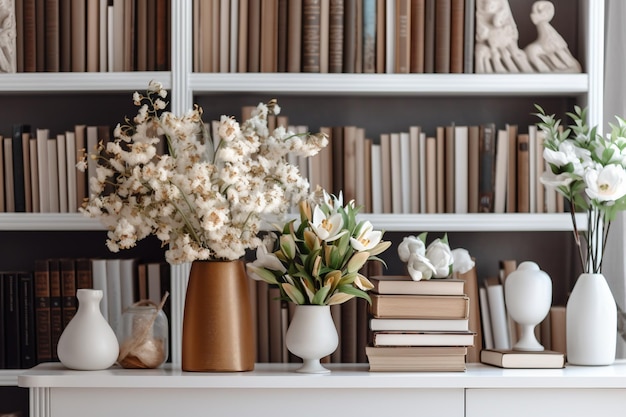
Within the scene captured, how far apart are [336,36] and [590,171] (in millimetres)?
690

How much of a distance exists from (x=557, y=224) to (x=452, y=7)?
0.59 m

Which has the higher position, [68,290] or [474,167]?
[474,167]

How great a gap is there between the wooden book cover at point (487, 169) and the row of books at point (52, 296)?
2.71ft

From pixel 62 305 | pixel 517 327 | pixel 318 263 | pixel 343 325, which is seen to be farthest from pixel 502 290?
pixel 62 305

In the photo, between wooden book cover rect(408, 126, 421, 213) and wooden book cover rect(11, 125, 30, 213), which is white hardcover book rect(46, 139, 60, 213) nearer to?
wooden book cover rect(11, 125, 30, 213)

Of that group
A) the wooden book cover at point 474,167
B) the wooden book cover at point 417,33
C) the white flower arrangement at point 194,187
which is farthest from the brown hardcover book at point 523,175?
the white flower arrangement at point 194,187

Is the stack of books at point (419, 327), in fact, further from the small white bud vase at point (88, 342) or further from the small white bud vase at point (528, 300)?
the small white bud vase at point (88, 342)

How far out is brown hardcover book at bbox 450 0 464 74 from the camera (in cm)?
217

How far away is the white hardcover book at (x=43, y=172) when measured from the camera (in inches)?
85.9

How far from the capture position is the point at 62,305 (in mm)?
2174

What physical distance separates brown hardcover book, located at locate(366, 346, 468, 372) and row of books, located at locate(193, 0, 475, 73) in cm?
70

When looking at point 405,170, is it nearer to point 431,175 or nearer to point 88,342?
point 431,175

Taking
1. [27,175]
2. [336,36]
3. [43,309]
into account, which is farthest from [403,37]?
[43,309]

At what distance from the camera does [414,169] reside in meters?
2.21
